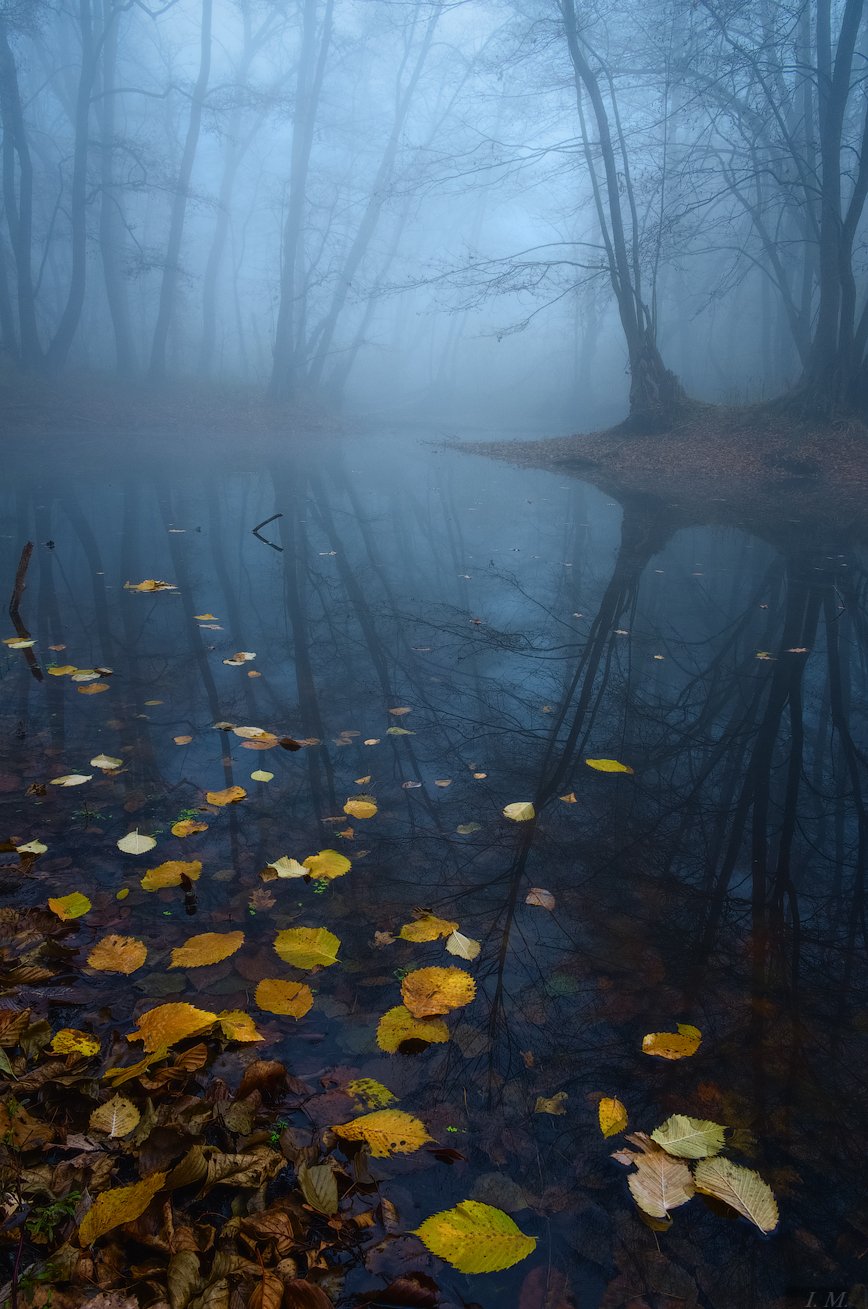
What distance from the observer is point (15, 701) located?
3.58 m

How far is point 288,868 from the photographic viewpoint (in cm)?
234

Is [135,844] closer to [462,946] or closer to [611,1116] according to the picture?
[462,946]

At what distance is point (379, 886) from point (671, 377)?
52.0 feet

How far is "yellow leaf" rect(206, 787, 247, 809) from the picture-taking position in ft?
8.97

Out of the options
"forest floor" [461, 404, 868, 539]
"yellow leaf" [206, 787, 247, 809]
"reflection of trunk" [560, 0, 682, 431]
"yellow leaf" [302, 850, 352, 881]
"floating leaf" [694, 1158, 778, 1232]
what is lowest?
"floating leaf" [694, 1158, 778, 1232]

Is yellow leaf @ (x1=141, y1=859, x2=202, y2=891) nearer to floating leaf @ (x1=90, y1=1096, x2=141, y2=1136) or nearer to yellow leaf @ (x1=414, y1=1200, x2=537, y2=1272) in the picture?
floating leaf @ (x1=90, y1=1096, x2=141, y2=1136)

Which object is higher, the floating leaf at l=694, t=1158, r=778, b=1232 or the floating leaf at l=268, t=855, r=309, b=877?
the floating leaf at l=268, t=855, r=309, b=877

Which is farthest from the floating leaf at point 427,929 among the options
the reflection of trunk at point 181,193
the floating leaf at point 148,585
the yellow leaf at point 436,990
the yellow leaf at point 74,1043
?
the reflection of trunk at point 181,193

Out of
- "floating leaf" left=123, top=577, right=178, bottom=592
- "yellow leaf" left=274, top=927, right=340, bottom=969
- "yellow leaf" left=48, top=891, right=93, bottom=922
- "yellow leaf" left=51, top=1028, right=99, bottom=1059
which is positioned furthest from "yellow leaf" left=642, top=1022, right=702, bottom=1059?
"floating leaf" left=123, top=577, right=178, bottom=592

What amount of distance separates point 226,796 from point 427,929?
3.30 ft

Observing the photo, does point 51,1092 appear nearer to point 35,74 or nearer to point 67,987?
point 67,987

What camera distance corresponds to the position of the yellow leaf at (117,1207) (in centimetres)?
124

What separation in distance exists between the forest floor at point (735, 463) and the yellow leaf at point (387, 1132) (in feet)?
29.6

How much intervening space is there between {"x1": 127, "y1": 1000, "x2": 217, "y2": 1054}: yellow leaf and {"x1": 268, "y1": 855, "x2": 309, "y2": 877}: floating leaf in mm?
603
